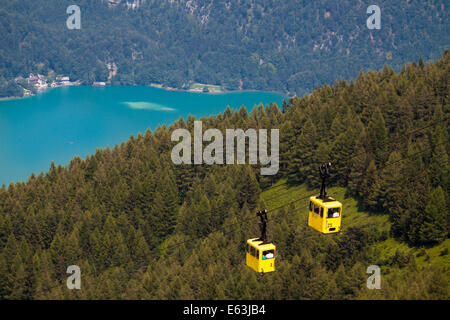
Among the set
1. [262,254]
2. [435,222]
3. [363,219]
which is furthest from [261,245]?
[363,219]

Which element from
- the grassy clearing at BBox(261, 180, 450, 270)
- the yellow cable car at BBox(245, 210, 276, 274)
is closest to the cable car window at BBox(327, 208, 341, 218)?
the yellow cable car at BBox(245, 210, 276, 274)

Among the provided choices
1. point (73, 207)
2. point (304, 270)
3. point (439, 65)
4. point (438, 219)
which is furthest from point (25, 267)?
point (439, 65)

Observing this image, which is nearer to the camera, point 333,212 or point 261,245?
point 261,245

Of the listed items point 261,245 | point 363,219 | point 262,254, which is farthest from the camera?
point 363,219

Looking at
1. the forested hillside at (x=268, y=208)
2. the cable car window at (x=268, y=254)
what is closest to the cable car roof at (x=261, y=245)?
the cable car window at (x=268, y=254)

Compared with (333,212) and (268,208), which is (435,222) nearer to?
(333,212)

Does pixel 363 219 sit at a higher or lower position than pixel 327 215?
lower

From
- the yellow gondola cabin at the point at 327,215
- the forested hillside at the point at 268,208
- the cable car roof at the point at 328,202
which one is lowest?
the forested hillside at the point at 268,208

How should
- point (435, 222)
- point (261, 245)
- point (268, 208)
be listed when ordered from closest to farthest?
1. point (261, 245)
2. point (435, 222)
3. point (268, 208)

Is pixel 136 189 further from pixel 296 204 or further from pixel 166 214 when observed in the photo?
pixel 296 204

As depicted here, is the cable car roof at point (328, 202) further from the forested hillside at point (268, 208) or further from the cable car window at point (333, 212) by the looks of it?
the forested hillside at point (268, 208)
